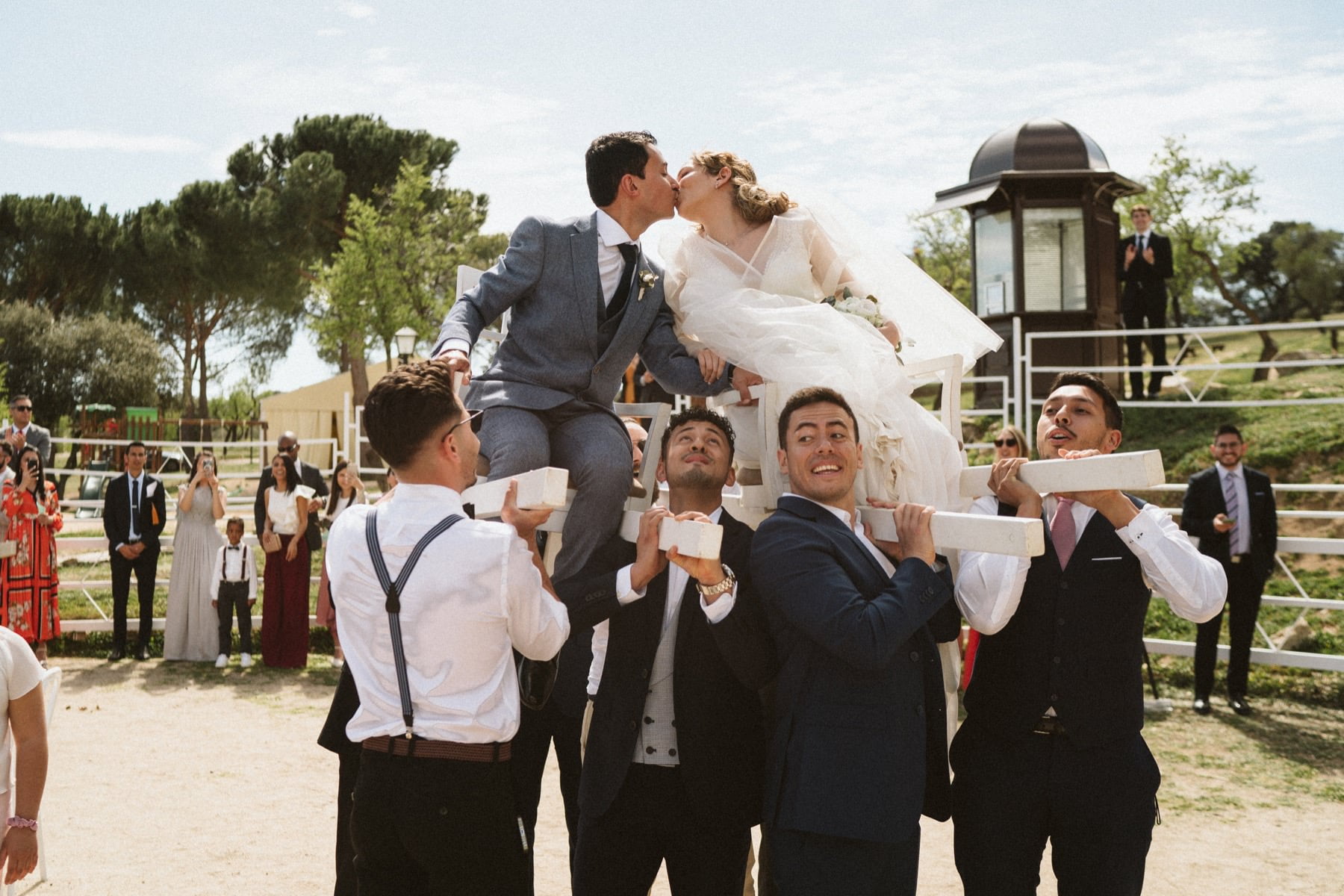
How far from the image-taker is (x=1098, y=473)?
286 cm

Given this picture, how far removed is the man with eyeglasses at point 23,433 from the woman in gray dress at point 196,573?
1.76 meters

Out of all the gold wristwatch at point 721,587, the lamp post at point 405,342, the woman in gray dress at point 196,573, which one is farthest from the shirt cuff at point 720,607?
the lamp post at point 405,342

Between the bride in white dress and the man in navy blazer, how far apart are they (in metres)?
0.30

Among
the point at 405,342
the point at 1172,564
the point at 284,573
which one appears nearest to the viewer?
the point at 1172,564

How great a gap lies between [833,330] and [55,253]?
143 feet

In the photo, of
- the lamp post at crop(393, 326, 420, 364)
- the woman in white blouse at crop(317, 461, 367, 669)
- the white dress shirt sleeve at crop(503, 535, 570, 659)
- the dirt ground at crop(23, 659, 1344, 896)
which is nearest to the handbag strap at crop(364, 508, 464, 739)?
the white dress shirt sleeve at crop(503, 535, 570, 659)

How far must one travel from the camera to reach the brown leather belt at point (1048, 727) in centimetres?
321

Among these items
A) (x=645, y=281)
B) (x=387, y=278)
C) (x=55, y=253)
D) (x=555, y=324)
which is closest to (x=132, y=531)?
(x=555, y=324)

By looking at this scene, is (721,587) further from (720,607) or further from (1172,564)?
(1172,564)

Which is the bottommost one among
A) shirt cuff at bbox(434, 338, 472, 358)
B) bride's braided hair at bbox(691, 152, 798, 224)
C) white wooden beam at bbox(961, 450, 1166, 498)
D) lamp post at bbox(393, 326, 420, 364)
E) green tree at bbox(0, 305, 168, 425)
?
white wooden beam at bbox(961, 450, 1166, 498)

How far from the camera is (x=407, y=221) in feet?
95.2

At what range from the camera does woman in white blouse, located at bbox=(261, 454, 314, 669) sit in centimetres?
1194

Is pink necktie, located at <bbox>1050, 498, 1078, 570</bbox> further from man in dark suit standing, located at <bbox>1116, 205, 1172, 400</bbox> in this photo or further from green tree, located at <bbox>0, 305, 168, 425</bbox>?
green tree, located at <bbox>0, 305, 168, 425</bbox>

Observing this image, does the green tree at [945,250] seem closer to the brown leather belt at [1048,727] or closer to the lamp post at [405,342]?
the lamp post at [405,342]
